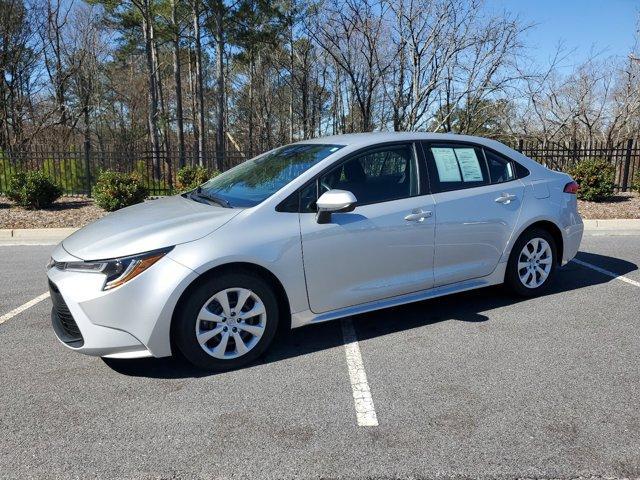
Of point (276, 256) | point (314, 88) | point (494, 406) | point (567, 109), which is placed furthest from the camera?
point (314, 88)

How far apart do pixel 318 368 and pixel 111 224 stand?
1.76 m

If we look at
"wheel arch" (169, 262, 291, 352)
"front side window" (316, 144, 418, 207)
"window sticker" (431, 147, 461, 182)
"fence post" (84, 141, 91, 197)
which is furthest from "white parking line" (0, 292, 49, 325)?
"fence post" (84, 141, 91, 197)

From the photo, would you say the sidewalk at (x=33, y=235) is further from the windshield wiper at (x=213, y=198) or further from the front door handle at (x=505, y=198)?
the front door handle at (x=505, y=198)

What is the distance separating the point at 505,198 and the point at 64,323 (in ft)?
11.7

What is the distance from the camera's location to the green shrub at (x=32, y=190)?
10.5 meters

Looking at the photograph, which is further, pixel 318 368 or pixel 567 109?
pixel 567 109

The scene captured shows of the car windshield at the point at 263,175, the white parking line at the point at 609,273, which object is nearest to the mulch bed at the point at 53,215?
the car windshield at the point at 263,175

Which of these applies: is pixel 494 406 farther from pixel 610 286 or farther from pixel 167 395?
pixel 610 286

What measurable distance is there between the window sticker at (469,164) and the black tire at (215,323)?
2.03 metres

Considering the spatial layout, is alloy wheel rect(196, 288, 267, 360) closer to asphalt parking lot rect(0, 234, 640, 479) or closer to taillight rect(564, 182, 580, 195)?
asphalt parking lot rect(0, 234, 640, 479)

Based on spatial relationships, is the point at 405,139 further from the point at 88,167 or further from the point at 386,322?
the point at 88,167

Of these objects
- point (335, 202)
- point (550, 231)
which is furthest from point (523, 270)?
point (335, 202)

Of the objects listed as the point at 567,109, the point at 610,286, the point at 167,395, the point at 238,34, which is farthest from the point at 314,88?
the point at 167,395

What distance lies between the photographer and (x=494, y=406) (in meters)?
2.97
